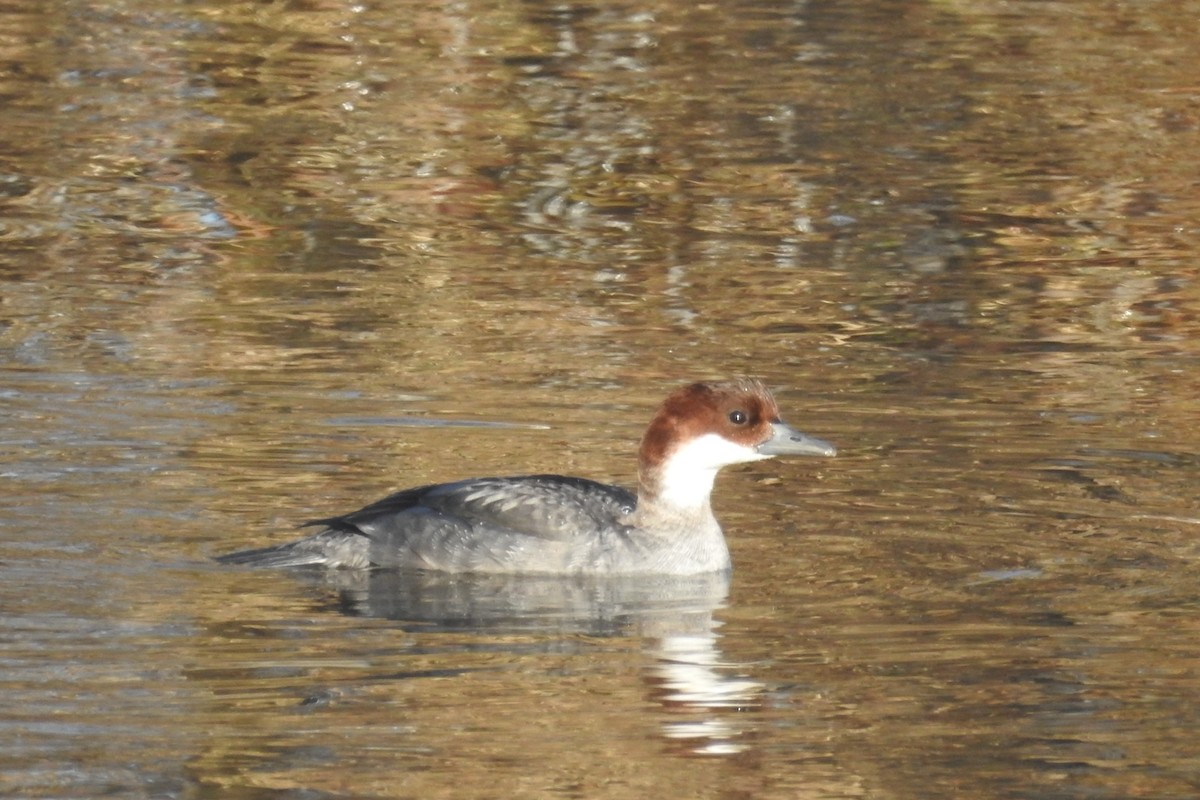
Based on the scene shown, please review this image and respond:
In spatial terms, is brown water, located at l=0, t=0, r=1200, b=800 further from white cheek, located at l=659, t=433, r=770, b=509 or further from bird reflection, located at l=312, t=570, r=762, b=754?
white cheek, located at l=659, t=433, r=770, b=509

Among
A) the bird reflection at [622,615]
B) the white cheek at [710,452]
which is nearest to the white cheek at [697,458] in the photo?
the white cheek at [710,452]

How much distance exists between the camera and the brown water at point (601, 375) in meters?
7.75

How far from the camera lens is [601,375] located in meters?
12.5

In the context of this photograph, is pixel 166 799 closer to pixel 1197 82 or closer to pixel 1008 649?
pixel 1008 649

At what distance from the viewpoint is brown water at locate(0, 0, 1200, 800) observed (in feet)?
25.4

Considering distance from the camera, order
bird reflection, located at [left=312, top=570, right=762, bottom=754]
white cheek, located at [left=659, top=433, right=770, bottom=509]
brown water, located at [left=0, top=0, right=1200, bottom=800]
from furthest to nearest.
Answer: white cheek, located at [left=659, top=433, right=770, bottom=509] → bird reflection, located at [left=312, top=570, right=762, bottom=754] → brown water, located at [left=0, top=0, right=1200, bottom=800]

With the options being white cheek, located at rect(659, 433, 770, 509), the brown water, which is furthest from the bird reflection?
white cheek, located at rect(659, 433, 770, 509)

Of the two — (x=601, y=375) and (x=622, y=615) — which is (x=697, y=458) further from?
(x=601, y=375)

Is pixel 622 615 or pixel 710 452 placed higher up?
pixel 710 452

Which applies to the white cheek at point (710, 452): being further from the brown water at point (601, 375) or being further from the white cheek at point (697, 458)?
the brown water at point (601, 375)

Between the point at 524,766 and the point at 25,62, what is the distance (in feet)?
47.5

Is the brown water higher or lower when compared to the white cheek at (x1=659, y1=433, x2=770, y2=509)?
lower

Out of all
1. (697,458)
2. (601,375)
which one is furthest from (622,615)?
(601,375)

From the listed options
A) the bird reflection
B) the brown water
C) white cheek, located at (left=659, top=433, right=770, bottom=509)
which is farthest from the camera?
white cheek, located at (left=659, top=433, right=770, bottom=509)
